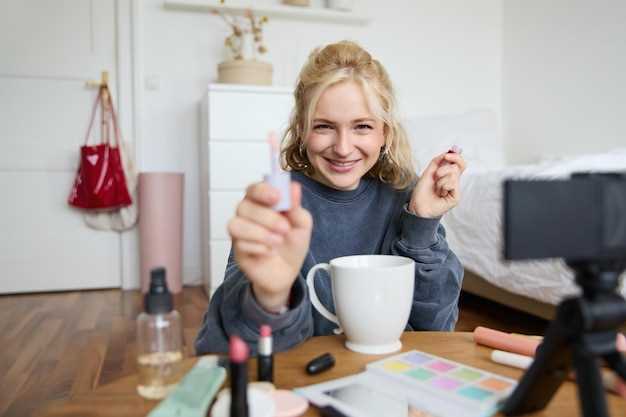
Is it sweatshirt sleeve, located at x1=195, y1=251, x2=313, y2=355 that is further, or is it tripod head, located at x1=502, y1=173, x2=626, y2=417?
sweatshirt sleeve, located at x1=195, y1=251, x2=313, y2=355

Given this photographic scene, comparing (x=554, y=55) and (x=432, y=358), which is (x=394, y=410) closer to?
(x=432, y=358)

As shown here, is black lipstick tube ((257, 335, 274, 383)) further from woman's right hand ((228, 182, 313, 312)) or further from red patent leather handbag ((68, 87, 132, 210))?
red patent leather handbag ((68, 87, 132, 210))

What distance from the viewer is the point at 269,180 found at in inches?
17.6

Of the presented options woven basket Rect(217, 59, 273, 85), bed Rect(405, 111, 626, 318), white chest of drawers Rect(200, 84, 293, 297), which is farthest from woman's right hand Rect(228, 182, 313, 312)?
woven basket Rect(217, 59, 273, 85)

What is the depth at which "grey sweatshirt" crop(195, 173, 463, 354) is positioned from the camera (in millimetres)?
584

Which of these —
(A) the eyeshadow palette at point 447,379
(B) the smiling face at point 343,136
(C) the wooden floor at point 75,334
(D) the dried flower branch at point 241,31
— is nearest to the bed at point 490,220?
(C) the wooden floor at point 75,334

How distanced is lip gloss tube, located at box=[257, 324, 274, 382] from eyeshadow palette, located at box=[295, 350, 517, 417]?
3 centimetres

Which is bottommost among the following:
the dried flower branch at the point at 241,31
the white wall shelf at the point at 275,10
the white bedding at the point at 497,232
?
the white bedding at the point at 497,232

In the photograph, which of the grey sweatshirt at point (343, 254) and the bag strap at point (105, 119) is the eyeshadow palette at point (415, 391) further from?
the bag strap at point (105, 119)

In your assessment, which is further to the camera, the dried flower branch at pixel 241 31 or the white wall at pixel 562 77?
the dried flower branch at pixel 241 31

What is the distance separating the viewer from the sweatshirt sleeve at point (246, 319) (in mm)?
563

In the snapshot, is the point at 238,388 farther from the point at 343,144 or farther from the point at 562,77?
the point at 562,77

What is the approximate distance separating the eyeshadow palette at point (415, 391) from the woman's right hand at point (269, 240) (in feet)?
0.35

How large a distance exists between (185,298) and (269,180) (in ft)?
7.68
